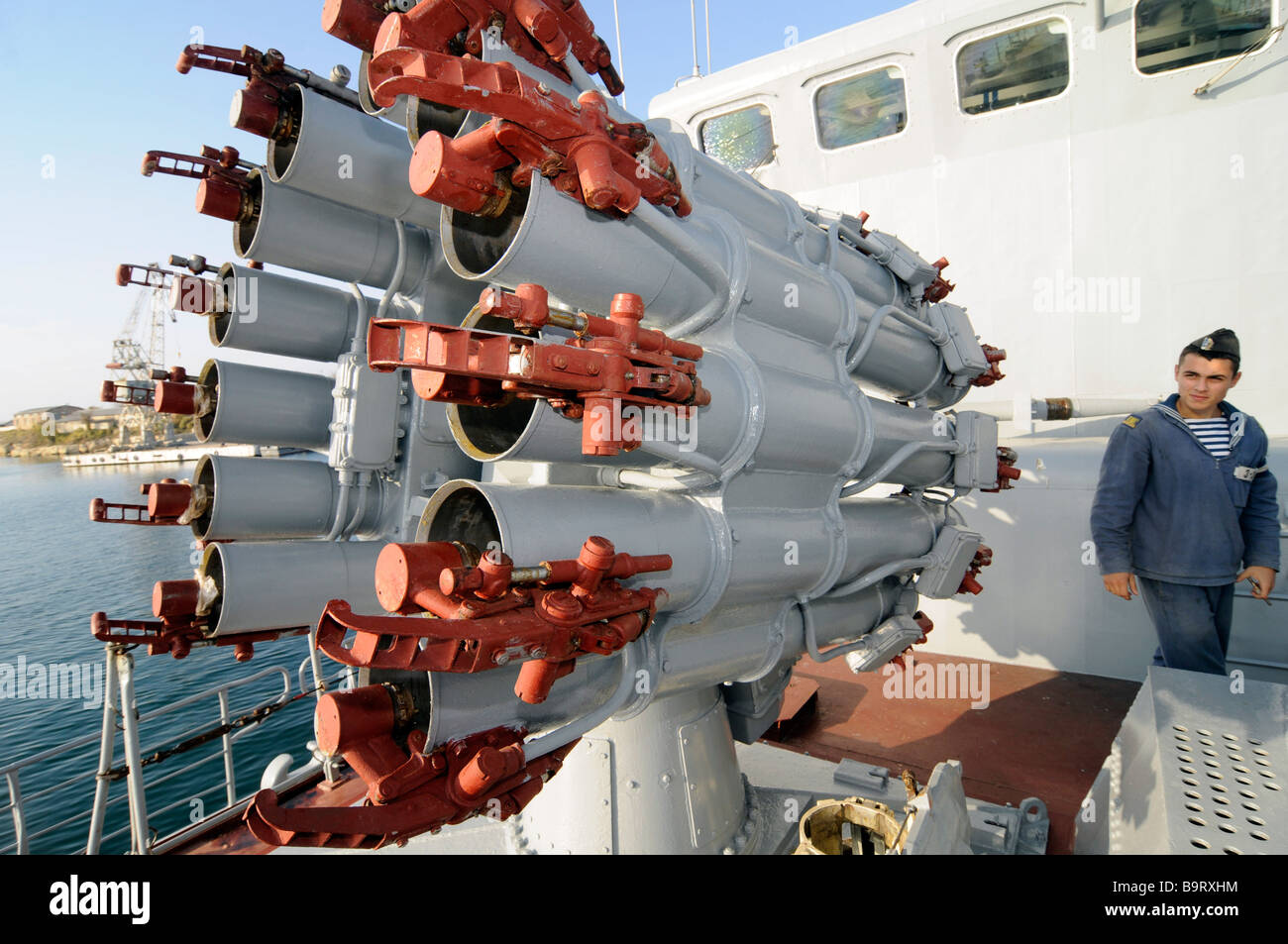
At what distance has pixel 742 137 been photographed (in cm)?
718

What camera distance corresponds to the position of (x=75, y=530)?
24922 mm

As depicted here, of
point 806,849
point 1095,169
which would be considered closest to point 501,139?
point 806,849

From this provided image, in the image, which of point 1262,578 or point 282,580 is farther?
point 1262,578

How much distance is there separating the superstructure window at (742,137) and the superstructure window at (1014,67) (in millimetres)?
1832

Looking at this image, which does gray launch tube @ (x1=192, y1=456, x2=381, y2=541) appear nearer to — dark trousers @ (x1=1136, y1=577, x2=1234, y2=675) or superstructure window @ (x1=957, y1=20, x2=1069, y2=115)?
dark trousers @ (x1=1136, y1=577, x2=1234, y2=675)

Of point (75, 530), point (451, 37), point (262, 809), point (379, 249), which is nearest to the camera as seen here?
point (262, 809)

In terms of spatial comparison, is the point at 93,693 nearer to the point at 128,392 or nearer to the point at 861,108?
the point at 128,392

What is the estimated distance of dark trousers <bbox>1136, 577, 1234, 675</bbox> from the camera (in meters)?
3.46

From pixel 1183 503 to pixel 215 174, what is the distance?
15.2ft

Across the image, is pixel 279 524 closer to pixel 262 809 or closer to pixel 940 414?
pixel 262 809

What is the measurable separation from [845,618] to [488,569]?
7.25 feet

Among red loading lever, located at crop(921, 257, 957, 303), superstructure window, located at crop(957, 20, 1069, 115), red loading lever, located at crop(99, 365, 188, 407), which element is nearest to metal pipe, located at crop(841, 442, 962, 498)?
red loading lever, located at crop(921, 257, 957, 303)

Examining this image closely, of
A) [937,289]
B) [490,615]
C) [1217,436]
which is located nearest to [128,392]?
[490,615]

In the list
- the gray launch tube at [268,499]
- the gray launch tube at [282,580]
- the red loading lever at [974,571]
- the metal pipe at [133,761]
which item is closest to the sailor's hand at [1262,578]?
the red loading lever at [974,571]
